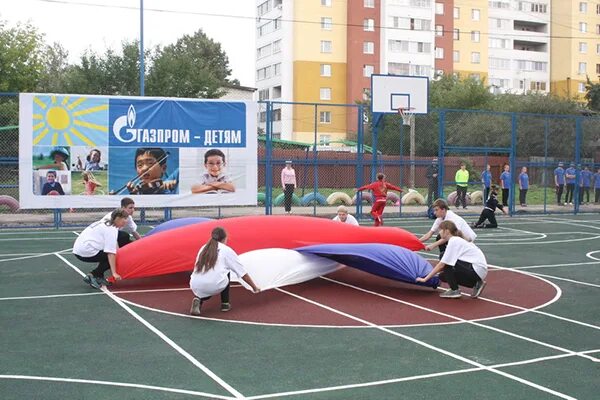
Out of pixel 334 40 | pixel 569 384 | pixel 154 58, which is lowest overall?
pixel 569 384

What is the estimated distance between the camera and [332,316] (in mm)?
9641

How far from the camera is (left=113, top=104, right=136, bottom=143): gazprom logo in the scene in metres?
20.6

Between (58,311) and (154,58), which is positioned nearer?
(58,311)

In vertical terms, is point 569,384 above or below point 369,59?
below

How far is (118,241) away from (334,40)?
63.4 metres

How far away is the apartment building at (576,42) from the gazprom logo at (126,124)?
7491cm

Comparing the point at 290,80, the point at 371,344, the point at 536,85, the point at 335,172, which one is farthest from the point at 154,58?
the point at 536,85

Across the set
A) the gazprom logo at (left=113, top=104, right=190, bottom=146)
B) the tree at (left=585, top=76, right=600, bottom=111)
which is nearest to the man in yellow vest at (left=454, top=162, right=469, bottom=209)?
the gazprom logo at (left=113, top=104, right=190, bottom=146)

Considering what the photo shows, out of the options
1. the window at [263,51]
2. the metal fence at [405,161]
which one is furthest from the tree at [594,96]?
the window at [263,51]

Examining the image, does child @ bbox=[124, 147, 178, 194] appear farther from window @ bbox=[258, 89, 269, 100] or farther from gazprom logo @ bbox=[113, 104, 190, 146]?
window @ bbox=[258, 89, 269, 100]

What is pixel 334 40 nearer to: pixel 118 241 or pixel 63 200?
pixel 63 200

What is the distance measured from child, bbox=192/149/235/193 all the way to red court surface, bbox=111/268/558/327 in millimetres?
8950

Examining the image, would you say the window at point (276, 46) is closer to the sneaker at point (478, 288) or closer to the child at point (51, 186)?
the child at point (51, 186)

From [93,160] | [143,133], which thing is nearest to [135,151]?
[143,133]
